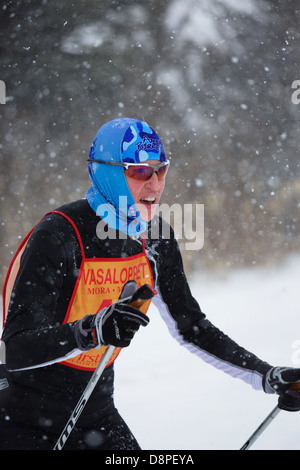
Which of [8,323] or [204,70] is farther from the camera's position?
Answer: [204,70]

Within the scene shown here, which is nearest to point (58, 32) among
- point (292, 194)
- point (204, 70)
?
point (204, 70)

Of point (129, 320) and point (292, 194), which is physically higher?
point (129, 320)

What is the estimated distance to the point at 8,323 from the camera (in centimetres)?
196

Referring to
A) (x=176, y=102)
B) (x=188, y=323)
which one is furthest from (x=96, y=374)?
(x=176, y=102)

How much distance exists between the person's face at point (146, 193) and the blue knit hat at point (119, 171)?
0.06 feet

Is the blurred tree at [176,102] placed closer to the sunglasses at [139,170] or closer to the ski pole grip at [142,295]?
the sunglasses at [139,170]

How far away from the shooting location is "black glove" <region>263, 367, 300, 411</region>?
7.43ft

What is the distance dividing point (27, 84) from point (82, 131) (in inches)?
52.5

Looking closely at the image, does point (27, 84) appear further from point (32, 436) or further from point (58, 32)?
point (32, 436)

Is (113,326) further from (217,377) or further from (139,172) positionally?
(217,377)

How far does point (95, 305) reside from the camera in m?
2.26

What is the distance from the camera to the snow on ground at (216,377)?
4572 mm

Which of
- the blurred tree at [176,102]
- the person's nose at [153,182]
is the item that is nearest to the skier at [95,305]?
the person's nose at [153,182]

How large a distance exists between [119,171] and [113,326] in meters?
0.79
